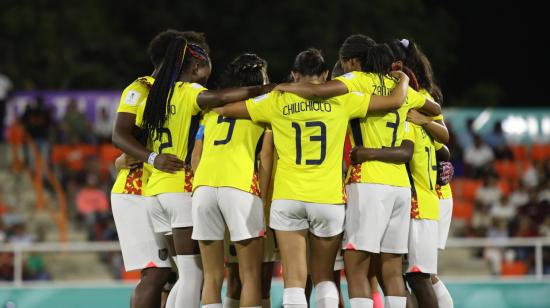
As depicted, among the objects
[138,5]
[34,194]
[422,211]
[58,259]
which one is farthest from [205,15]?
[422,211]

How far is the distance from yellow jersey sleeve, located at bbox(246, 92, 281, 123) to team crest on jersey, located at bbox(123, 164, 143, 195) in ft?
3.34

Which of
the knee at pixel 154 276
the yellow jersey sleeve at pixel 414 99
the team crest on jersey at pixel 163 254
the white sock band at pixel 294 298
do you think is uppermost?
the yellow jersey sleeve at pixel 414 99

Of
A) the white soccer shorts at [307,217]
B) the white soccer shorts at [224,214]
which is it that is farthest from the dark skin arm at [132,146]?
the white soccer shorts at [307,217]

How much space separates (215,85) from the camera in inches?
318

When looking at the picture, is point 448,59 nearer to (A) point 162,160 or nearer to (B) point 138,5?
(B) point 138,5

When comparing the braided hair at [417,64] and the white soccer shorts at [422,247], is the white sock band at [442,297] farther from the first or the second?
the braided hair at [417,64]

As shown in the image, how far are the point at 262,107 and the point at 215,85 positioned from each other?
1.27 meters

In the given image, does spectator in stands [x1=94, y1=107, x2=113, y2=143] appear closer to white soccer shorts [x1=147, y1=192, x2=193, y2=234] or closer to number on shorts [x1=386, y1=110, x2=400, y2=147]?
white soccer shorts [x1=147, y1=192, x2=193, y2=234]

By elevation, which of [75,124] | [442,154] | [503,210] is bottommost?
[503,210]

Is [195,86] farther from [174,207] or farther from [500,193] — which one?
[500,193]

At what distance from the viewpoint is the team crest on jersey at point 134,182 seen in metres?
7.39

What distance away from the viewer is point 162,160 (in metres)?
7.03

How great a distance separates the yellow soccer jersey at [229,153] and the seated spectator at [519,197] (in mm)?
10133

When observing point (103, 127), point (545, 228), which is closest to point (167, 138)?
point (545, 228)
